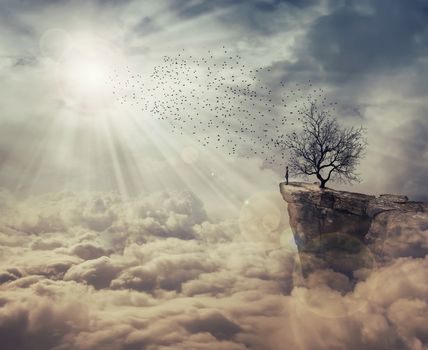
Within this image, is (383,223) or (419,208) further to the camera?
(383,223)

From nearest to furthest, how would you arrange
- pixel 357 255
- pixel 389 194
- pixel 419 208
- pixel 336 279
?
pixel 419 208 → pixel 389 194 → pixel 357 255 → pixel 336 279

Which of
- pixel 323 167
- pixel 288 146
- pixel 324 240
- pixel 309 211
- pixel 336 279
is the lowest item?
pixel 336 279

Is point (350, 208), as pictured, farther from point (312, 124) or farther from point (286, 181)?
point (312, 124)

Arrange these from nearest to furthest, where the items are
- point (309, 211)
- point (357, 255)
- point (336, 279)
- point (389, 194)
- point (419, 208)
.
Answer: point (419, 208) < point (389, 194) < point (309, 211) < point (357, 255) < point (336, 279)

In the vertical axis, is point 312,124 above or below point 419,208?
above

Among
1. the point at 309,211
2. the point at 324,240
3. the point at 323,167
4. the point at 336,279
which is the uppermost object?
the point at 323,167

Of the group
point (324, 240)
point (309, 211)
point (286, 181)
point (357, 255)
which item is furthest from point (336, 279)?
point (286, 181)

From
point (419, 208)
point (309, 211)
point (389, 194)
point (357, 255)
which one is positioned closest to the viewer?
point (419, 208)

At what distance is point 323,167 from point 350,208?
23.5ft

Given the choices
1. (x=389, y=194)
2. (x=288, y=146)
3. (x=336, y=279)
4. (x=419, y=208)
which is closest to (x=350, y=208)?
(x=389, y=194)

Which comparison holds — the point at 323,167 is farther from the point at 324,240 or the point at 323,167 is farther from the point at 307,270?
the point at 307,270

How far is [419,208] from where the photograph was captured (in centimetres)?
4284

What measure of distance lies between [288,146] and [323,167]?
5424mm

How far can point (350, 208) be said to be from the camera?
47.9 m
